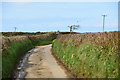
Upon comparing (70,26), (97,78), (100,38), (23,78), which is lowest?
(23,78)

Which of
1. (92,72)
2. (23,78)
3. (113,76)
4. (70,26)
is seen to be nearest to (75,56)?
(92,72)

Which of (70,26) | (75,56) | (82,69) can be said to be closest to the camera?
(82,69)

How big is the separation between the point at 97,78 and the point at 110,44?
1800 millimetres

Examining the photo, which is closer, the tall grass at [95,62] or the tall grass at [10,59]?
the tall grass at [95,62]

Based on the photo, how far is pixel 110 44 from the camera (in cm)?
769

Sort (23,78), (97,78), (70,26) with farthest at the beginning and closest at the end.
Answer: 1. (70,26)
2. (23,78)
3. (97,78)

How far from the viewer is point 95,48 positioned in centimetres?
851

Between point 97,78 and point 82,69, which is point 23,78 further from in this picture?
point 97,78

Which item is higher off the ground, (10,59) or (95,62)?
(95,62)

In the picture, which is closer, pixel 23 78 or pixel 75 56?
pixel 23 78

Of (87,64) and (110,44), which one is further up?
(110,44)

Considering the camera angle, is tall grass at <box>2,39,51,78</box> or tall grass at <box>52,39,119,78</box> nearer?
tall grass at <box>52,39,119,78</box>

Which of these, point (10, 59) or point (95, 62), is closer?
point (95, 62)

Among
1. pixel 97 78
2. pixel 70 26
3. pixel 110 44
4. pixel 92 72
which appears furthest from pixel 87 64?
pixel 70 26
